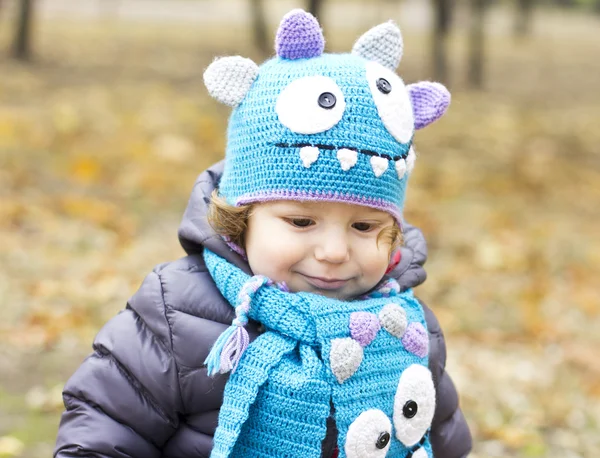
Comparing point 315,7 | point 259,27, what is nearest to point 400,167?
point 315,7

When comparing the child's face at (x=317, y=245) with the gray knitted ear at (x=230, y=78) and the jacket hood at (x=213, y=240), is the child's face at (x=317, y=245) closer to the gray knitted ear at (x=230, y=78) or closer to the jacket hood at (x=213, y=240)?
the jacket hood at (x=213, y=240)

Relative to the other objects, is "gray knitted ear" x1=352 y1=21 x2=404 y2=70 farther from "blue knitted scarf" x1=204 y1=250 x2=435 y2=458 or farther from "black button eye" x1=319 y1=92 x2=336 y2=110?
"blue knitted scarf" x1=204 y1=250 x2=435 y2=458

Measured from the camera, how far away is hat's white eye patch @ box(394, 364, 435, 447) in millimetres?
1964

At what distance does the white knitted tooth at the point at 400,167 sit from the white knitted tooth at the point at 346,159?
0.44ft

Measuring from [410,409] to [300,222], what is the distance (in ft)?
1.72

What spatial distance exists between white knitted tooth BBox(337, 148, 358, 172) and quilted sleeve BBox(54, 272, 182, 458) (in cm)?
56

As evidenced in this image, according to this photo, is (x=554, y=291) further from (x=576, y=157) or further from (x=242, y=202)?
(x=576, y=157)

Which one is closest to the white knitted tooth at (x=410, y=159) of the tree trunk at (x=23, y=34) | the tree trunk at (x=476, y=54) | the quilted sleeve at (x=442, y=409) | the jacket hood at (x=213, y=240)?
the jacket hood at (x=213, y=240)

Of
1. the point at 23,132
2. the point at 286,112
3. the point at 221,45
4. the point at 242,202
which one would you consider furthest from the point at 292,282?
the point at 221,45

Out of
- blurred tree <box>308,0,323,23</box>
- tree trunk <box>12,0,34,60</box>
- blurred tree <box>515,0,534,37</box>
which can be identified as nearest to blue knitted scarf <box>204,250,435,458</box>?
blurred tree <box>308,0,323,23</box>

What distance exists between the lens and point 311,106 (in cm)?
188

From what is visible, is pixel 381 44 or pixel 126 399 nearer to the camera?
pixel 126 399

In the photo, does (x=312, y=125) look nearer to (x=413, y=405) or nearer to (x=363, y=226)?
(x=363, y=226)

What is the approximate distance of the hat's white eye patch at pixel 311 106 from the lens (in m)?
1.88
